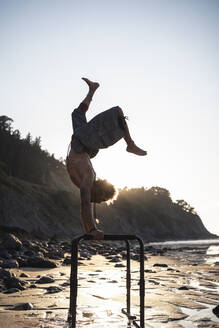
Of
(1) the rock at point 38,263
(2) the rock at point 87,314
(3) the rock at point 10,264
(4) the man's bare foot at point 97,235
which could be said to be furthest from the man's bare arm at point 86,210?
(1) the rock at point 38,263

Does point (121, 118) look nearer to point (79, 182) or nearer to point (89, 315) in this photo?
point (79, 182)

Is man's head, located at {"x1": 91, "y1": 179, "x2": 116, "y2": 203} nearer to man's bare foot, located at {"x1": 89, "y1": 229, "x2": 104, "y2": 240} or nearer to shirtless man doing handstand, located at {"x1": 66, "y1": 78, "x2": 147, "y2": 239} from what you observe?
shirtless man doing handstand, located at {"x1": 66, "y1": 78, "x2": 147, "y2": 239}

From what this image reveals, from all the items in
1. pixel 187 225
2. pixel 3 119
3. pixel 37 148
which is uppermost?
pixel 3 119

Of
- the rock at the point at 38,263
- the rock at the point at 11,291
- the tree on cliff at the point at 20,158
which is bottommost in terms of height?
the rock at the point at 38,263

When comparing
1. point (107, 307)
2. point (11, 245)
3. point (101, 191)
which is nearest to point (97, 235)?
point (101, 191)

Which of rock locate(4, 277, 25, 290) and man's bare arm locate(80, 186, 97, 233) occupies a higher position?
man's bare arm locate(80, 186, 97, 233)

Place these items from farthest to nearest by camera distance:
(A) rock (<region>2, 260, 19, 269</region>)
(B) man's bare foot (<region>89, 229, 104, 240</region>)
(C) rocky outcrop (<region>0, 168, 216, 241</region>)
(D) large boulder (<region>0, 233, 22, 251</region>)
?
1. (C) rocky outcrop (<region>0, 168, 216, 241</region>)
2. (D) large boulder (<region>0, 233, 22, 251</region>)
3. (A) rock (<region>2, 260, 19, 269</region>)
4. (B) man's bare foot (<region>89, 229, 104, 240</region>)

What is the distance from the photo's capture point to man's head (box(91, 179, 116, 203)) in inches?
132

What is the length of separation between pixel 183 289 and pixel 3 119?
260ft

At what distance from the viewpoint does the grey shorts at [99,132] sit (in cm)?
334

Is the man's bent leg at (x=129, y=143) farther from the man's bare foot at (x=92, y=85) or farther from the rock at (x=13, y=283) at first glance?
the rock at (x=13, y=283)

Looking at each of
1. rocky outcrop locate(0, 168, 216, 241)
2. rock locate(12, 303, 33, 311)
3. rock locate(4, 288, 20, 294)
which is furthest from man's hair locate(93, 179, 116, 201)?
rock locate(4, 288, 20, 294)

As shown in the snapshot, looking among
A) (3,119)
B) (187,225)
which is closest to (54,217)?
(3,119)

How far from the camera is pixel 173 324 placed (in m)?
3.32
